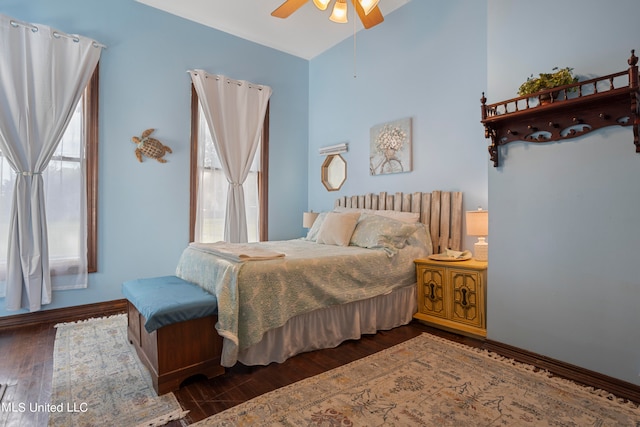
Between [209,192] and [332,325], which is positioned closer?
[332,325]

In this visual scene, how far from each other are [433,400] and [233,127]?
3.76 m

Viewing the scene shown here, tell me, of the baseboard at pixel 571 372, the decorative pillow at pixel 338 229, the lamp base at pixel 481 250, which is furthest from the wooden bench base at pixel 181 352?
the lamp base at pixel 481 250

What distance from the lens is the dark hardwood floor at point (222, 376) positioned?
180 centimetres

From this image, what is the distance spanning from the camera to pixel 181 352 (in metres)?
1.98

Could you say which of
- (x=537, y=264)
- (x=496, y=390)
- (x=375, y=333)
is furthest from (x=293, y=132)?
(x=496, y=390)

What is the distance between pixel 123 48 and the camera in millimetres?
3680

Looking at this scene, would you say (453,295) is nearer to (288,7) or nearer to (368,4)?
(368,4)

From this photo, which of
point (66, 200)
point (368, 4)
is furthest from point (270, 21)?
point (66, 200)

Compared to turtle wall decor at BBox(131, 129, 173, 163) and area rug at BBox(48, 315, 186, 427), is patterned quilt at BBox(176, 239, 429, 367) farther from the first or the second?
turtle wall decor at BBox(131, 129, 173, 163)

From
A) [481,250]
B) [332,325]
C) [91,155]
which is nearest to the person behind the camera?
[332,325]

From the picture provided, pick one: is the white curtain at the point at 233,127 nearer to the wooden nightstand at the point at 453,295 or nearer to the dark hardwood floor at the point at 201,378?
the dark hardwood floor at the point at 201,378

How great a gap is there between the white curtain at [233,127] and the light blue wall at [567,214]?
2959 mm

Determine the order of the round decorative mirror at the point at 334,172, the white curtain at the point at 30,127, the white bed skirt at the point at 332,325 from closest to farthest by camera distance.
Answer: the white bed skirt at the point at 332,325, the white curtain at the point at 30,127, the round decorative mirror at the point at 334,172

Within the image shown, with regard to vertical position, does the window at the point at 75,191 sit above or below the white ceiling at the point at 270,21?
below
